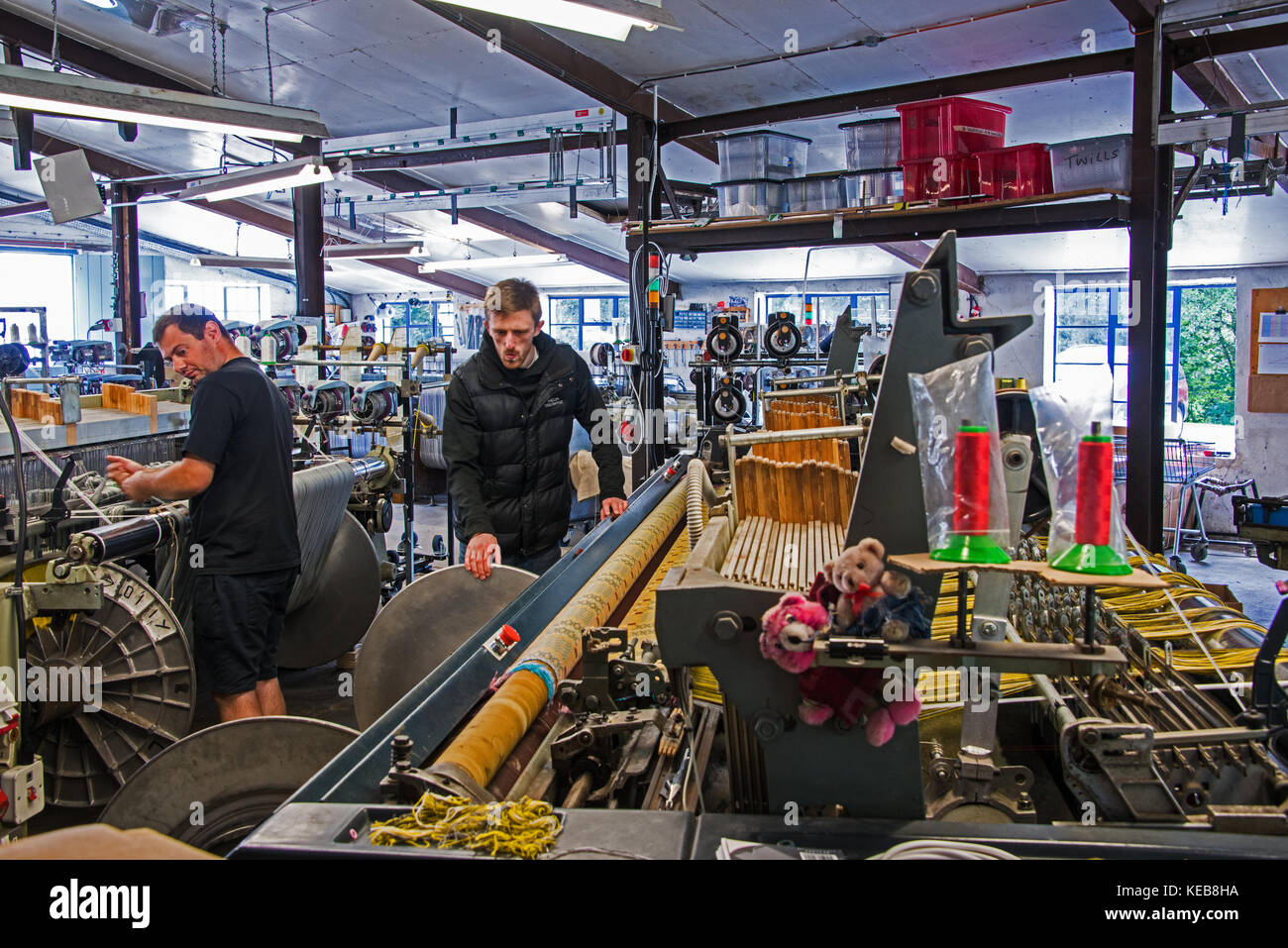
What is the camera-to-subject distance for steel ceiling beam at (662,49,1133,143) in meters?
4.99

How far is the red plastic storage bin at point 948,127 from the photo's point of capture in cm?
495

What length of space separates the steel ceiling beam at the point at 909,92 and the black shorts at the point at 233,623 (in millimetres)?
4527

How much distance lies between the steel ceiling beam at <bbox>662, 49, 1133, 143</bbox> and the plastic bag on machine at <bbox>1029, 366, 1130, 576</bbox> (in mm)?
4612

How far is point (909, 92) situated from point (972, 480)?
213 inches

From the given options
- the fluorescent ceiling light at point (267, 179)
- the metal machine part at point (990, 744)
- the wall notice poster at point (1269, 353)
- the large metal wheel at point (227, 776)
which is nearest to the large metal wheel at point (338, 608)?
the fluorescent ceiling light at point (267, 179)

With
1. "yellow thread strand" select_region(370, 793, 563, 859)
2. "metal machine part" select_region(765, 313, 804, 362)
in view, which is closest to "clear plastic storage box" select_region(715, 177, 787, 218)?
"metal machine part" select_region(765, 313, 804, 362)

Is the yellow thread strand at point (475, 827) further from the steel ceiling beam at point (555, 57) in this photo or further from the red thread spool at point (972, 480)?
the steel ceiling beam at point (555, 57)

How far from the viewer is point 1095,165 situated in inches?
192

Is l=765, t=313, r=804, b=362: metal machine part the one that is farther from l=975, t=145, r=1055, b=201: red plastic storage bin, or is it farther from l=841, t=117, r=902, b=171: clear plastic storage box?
l=975, t=145, r=1055, b=201: red plastic storage bin

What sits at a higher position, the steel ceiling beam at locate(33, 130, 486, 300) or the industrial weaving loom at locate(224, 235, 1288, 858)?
the steel ceiling beam at locate(33, 130, 486, 300)

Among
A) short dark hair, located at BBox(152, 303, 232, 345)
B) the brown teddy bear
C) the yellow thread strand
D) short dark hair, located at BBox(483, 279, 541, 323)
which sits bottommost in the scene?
the yellow thread strand
